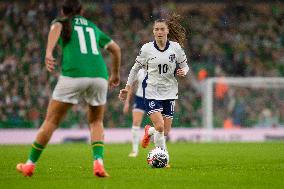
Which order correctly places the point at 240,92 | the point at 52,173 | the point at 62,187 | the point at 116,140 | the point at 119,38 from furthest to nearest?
the point at 119,38 → the point at 240,92 → the point at 116,140 → the point at 52,173 → the point at 62,187

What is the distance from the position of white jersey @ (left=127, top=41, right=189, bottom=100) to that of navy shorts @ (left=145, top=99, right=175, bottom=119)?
0.08m

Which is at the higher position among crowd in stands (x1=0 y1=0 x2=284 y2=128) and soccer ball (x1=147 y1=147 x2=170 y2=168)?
crowd in stands (x1=0 y1=0 x2=284 y2=128)

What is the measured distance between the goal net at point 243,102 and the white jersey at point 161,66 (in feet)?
56.5

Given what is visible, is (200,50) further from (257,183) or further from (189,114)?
(257,183)

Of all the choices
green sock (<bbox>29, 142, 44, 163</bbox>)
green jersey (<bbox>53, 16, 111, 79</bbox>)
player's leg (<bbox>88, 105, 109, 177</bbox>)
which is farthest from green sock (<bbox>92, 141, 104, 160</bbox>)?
green jersey (<bbox>53, 16, 111, 79</bbox>)

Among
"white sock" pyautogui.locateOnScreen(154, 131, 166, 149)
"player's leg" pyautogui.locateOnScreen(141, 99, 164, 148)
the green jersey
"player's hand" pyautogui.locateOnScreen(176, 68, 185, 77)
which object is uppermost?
the green jersey

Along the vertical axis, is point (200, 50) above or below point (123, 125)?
above

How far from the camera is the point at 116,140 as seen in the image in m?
29.4

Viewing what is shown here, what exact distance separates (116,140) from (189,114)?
3.25 m

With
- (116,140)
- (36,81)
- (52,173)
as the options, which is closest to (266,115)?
(116,140)

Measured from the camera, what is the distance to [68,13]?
9.63 metres

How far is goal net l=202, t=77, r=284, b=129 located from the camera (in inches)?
1204

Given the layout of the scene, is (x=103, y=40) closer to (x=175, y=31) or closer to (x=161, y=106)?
(x=161, y=106)

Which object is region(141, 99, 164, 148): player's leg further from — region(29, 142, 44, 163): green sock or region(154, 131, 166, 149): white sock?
region(29, 142, 44, 163): green sock
